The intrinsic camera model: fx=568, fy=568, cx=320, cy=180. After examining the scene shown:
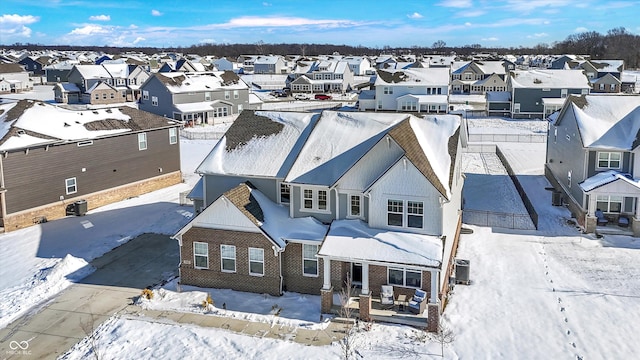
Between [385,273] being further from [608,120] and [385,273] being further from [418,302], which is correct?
[608,120]

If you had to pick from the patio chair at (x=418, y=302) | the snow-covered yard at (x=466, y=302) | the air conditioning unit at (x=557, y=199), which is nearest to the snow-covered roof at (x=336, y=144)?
the snow-covered yard at (x=466, y=302)

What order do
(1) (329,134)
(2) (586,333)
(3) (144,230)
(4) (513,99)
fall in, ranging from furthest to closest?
1. (4) (513,99)
2. (3) (144,230)
3. (1) (329,134)
4. (2) (586,333)

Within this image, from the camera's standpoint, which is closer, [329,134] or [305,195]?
[305,195]

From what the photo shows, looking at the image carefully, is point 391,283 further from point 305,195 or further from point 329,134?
point 329,134

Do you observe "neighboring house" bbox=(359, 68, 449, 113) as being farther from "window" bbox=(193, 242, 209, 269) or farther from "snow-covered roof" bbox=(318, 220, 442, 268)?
"window" bbox=(193, 242, 209, 269)

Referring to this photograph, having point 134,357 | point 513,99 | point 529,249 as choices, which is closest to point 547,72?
point 513,99
